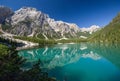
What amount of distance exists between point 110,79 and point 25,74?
20.3 meters

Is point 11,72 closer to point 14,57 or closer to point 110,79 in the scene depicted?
point 14,57

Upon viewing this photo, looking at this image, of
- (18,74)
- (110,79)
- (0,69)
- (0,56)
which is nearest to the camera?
(0,69)

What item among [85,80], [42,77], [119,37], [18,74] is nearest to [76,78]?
[85,80]

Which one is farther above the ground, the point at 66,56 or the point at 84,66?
the point at 66,56

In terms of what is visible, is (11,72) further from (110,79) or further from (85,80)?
(110,79)

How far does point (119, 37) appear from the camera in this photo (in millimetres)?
198875

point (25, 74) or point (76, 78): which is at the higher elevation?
point (25, 74)

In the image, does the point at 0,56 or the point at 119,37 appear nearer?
the point at 0,56

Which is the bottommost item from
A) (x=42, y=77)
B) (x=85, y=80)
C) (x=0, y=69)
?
(x=85, y=80)

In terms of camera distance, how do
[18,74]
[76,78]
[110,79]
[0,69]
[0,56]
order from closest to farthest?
[0,69]
[18,74]
[0,56]
[110,79]
[76,78]

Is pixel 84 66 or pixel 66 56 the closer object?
pixel 84 66

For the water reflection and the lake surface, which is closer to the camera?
the lake surface

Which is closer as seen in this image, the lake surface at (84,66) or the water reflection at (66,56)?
the lake surface at (84,66)

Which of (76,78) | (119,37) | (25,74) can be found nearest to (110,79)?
(76,78)
